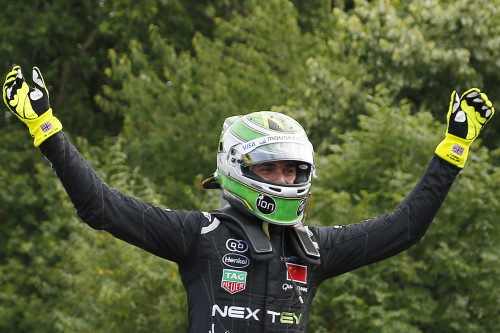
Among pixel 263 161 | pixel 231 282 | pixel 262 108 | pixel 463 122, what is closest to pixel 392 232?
pixel 463 122

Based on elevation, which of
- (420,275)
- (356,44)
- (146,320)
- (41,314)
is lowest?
(41,314)

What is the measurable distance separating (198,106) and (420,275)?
27.6 feet

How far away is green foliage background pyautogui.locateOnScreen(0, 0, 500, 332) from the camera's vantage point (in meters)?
9.47

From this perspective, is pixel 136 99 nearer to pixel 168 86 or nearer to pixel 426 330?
pixel 168 86

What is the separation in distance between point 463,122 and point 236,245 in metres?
1.37

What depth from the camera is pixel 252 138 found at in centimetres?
449

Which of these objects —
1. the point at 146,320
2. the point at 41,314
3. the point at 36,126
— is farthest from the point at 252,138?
the point at 41,314

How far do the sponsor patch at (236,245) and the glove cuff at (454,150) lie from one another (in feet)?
3.77

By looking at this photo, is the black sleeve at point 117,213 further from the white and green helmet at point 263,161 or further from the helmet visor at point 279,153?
the helmet visor at point 279,153

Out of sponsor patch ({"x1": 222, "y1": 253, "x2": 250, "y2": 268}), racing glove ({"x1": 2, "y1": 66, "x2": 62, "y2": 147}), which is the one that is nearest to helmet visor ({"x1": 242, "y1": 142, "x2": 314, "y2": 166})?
sponsor patch ({"x1": 222, "y1": 253, "x2": 250, "y2": 268})

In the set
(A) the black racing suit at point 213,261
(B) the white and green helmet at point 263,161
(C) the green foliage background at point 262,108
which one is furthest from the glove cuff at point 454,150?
(C) the green foliage background at point 262,108

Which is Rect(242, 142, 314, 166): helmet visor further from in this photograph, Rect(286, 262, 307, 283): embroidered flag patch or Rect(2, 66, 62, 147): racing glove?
Rect(2, 66, 62, 147): racing glove

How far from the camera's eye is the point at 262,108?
1645 cm

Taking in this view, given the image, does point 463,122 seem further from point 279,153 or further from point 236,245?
point 236,245
